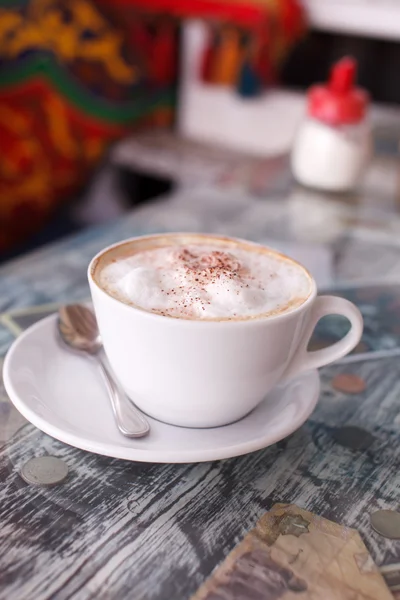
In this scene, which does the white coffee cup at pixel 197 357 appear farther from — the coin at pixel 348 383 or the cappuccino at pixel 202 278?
the coin at pixel 348 383

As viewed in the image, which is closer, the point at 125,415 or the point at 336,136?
the point at 125,415

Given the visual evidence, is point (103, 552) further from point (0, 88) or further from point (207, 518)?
point (0, 88)

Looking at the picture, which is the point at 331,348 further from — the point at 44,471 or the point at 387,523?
the point at 44,471

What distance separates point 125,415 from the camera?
59cm

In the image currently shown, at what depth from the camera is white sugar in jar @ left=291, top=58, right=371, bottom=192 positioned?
50.1 inches

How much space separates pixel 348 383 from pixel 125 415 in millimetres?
272

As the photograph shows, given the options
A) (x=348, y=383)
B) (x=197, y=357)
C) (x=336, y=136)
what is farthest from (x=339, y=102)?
(x=197, y=357)

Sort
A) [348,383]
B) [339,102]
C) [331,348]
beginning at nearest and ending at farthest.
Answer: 1. [331,348]
2. [348,383]
3. [339,102]

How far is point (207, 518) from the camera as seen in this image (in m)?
0.53

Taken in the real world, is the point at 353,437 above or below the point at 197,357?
below

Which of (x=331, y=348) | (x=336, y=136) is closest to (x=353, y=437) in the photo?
(x=331, y=348)

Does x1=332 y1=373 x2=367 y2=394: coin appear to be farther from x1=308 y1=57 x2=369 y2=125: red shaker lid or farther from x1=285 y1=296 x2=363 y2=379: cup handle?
x1=308 y1=57 x2=369 y2=125: red shaker lid

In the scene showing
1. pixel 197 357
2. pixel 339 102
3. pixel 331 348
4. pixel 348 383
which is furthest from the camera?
pixel 339 102

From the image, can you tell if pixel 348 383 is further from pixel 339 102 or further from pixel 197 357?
pixel 339 102
